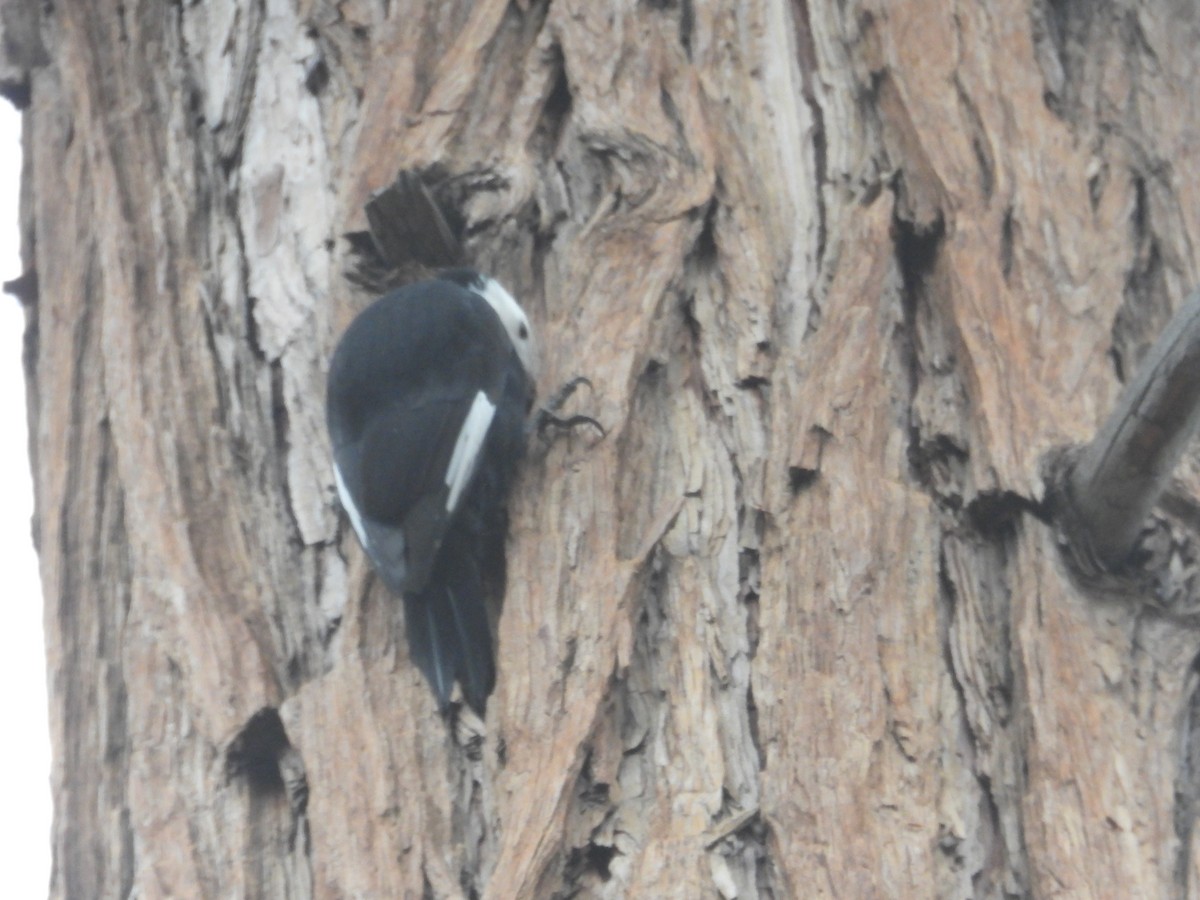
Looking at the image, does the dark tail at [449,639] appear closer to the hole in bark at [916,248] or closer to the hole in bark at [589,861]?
the hole in bark at [589,861]

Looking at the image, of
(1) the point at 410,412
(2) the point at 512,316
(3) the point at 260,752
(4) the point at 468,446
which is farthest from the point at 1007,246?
(3) the point at 260,752

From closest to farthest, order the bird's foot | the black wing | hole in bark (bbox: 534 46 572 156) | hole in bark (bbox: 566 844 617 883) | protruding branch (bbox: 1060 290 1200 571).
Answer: protruding branch (bbox: 1060 290 1200 571) < hole in bark (bbox: 566 844 617 883) < the bird's foot < the black wing < hole in bark (bbox: 534 46 572 156)

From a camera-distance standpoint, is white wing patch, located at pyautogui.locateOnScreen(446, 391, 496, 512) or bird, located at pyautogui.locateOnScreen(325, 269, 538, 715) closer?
bird, located at pyautogui.locateOnScreen(325, 269, 538, 715)

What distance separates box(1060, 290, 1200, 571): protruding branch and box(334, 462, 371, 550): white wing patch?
1058 millimetres

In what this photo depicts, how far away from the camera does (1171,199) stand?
2625mm

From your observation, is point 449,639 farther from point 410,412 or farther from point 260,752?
point 410,412

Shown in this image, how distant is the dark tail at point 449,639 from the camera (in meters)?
2.32

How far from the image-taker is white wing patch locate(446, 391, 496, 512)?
272 cm

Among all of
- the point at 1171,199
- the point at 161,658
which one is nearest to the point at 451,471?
the point at 161,658

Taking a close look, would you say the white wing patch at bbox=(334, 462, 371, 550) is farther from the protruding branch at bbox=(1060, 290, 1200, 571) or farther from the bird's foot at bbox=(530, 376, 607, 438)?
the protruding branch at bbox=(1060, 290, 1200, 571)

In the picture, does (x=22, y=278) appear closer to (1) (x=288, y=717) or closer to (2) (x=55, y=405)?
(2) (x=55, y=405)

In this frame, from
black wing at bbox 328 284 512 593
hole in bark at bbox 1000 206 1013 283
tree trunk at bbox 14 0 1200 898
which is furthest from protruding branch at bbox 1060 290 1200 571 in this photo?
black wing at bbox 328 284 512 593

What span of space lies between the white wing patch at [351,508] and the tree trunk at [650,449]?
0.03 meters

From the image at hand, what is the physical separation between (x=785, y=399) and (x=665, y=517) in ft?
0.85
